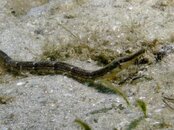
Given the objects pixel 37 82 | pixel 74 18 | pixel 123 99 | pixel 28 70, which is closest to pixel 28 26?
pixel 74 18

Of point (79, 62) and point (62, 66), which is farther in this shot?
point (79, 62)

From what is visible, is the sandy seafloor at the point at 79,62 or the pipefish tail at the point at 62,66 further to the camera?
the pipefish tail at the point at 62,66

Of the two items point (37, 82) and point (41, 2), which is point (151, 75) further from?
point (41, 2)

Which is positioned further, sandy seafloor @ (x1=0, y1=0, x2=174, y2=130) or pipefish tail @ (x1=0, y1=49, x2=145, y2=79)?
pipefish tail @ (x1=0, y1=49, x2=145, y2=79)
